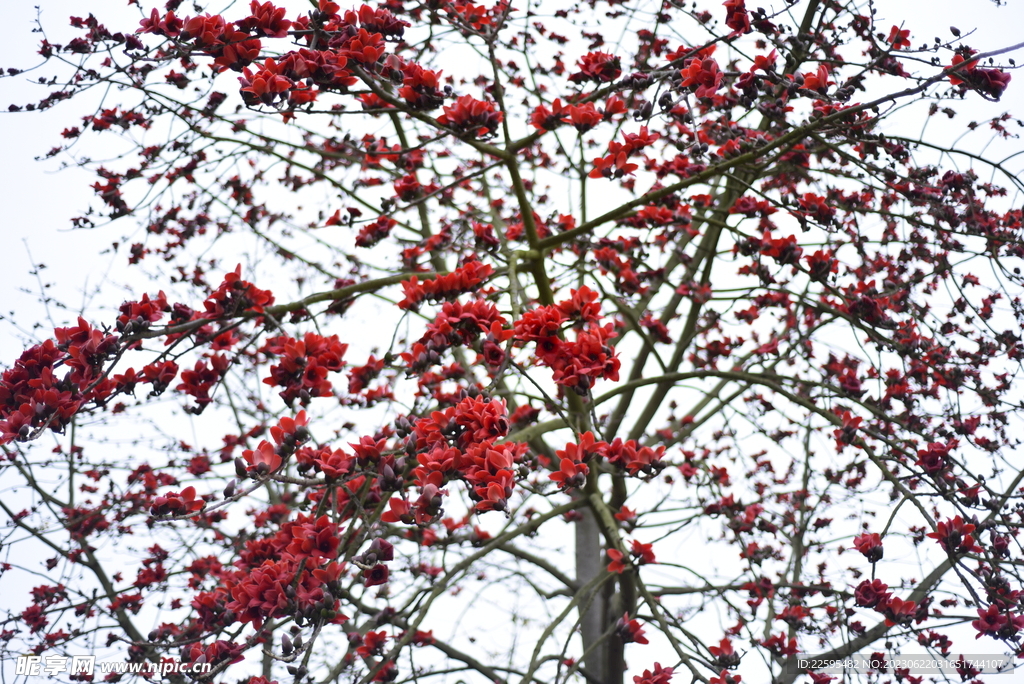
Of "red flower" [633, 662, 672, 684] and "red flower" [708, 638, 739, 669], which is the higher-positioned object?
"red flower" [708, 638, 739, 669]

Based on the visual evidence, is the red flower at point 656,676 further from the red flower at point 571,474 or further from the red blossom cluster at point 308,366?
the red blossom cluster at point 308,366

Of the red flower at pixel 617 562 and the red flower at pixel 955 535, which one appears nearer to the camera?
the red flower at pixel 955 535

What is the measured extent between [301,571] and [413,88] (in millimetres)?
1329

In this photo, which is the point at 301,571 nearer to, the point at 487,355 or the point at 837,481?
the point at 487,355

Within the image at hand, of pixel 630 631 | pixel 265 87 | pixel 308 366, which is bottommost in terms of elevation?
pixel 630 631

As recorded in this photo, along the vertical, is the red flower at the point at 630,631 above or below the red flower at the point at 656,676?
above

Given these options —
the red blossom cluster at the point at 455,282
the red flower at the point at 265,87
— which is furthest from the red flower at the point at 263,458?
the red flower at the point at 265,87

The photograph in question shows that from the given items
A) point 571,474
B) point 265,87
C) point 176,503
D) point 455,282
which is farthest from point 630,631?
point 265,87

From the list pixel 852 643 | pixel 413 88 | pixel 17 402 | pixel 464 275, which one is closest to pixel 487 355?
pixel 464 275

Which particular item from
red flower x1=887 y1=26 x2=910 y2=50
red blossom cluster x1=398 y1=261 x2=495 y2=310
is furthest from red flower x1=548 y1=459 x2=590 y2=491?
red flower x1=887 y1=26 x2=910 y2=50

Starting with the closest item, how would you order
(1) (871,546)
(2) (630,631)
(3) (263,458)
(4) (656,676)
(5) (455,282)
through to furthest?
1. (3) (263,458)
2. (5) (455,282)
3. (4) (656,676)
4. (1) (871,546)
5. (2) (630,631)

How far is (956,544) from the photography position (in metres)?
2.19

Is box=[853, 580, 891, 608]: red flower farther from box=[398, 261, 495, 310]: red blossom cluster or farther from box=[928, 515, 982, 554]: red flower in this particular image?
box=[398, 261, 495, 310]: red blossom cluster

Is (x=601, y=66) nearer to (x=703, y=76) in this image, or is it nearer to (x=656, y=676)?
(x=703, y=76)
